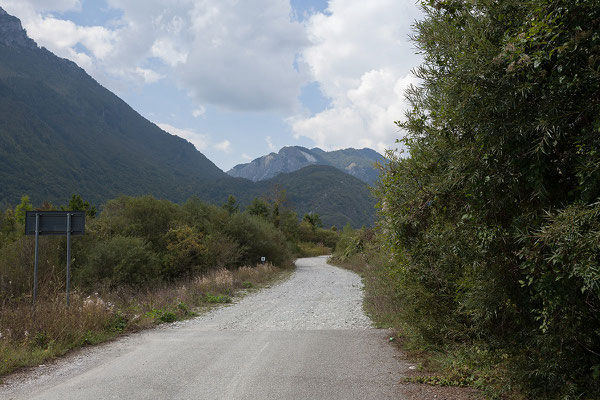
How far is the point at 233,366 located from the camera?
615cm

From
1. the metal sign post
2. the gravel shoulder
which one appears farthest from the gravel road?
the metal sign post

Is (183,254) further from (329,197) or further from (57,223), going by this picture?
(329,197)

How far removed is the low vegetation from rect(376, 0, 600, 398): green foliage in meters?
6.84

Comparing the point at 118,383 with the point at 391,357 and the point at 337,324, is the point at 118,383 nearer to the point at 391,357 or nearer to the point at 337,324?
the point at 391,357

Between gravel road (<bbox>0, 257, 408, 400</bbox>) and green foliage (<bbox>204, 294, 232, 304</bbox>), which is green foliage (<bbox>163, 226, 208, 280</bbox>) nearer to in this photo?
green foliage (<bbox>204, 294, 232, 304</bbox>)

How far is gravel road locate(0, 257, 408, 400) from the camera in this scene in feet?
16.5

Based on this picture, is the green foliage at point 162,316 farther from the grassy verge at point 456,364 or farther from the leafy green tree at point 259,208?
the leafy green tree at point 259,208

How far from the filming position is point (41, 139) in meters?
140

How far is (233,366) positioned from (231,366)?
0.10ft

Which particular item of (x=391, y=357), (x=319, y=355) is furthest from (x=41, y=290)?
(x=391, y=357)

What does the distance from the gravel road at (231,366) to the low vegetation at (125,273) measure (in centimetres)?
73

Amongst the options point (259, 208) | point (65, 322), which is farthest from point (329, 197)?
point (65, 322)

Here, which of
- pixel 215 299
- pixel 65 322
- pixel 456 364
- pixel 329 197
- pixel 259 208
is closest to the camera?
pixel 456 364

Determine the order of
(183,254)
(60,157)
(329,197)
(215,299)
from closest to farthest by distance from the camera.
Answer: (215,299) → (183,254) → (60,157) → (329,197)
